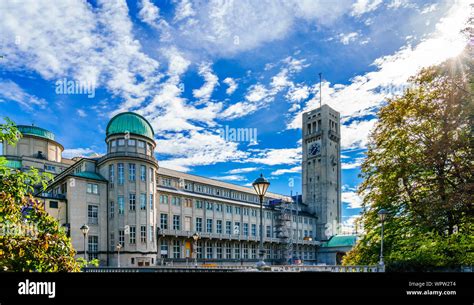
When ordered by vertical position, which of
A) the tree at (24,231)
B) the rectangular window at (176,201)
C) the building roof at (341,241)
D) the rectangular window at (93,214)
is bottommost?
the building roof at (341,241)

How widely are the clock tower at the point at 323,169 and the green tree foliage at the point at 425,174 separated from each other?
76.2m

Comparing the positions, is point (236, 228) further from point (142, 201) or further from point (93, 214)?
point (93, 214)

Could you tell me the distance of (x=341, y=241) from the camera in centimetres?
9075

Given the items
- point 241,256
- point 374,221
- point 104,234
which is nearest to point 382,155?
point 374,221

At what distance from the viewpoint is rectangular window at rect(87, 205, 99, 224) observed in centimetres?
4941

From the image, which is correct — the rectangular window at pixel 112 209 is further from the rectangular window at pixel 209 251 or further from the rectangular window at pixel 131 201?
the rectangular window at pixel 209 251

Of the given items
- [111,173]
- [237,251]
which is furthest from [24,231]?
[237,251]

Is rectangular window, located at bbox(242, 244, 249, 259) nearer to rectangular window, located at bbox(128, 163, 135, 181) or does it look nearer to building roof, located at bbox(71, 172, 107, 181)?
rectangular window, located at bbox(128, 163, 135, 181)

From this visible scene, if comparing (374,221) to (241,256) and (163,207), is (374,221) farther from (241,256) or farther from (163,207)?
(241,256)

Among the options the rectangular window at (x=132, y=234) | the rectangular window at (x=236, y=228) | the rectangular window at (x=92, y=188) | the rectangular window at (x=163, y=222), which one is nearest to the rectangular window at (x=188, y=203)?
the rectangular window at (x=163, y=222)

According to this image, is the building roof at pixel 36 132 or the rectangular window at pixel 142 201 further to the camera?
the building roof at pixel 36 132

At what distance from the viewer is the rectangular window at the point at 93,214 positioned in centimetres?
4941
